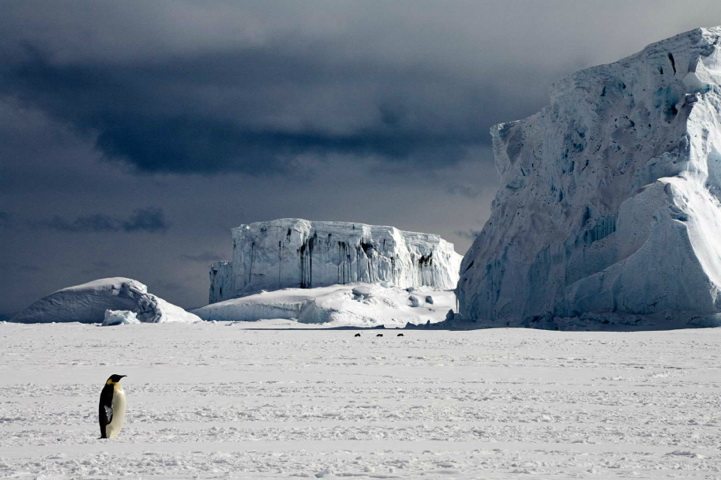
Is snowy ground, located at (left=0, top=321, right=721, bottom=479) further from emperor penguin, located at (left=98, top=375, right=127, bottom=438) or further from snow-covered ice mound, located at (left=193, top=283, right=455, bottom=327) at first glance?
snow-covered ice mound, located at (left=193, top=283, right=455, bottom=327)

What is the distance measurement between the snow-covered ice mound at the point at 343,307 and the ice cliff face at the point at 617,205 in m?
10.3

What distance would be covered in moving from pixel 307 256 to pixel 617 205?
33734 mm

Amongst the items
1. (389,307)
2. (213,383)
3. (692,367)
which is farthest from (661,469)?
(389,307)

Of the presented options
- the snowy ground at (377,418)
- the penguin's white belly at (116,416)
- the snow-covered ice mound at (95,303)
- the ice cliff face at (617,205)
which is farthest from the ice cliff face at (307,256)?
the penguin's white belly at (116,416)

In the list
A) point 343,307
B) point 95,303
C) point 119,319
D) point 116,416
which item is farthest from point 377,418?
point 95,303

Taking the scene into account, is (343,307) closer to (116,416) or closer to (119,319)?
(119,319)

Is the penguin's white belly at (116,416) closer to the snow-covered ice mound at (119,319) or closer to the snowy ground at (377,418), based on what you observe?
the snowy ground at (377,418)

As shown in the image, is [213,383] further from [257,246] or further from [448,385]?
[257,246]

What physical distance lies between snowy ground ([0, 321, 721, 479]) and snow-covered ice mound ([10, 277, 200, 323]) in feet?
93.2

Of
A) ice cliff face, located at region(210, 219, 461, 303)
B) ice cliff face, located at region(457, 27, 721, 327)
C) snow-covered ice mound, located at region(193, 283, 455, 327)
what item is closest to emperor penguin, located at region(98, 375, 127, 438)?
ice cliff face, located at region(457, 27, 721, 327)

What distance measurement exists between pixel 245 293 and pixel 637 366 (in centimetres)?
4564

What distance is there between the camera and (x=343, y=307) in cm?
3838

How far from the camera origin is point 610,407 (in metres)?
6.73

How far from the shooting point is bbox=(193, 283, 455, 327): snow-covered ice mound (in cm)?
3809
